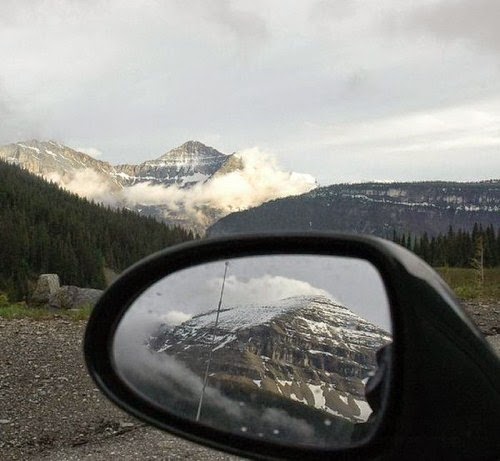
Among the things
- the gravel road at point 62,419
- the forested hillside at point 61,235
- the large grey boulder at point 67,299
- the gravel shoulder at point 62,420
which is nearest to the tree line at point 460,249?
the forested hillside at point 61,235

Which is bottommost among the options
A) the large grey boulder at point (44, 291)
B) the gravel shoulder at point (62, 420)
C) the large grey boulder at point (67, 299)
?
the large grey boulder at point (44, 291)

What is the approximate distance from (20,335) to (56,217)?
11334cm

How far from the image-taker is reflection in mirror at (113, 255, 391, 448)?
1.69 meters

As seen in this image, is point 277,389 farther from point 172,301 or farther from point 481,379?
point 481,379

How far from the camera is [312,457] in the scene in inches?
63.7

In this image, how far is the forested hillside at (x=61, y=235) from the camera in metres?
103

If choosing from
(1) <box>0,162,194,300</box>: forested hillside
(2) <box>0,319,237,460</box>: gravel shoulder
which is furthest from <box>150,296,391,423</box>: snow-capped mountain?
(1) <box>0,162,194,300</box>: forested hillside

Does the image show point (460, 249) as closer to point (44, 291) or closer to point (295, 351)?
point (44, 291)

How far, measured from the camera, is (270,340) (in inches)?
77.9

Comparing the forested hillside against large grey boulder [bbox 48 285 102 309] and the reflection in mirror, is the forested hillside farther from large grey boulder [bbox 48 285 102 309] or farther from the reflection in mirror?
the reflection in mirror

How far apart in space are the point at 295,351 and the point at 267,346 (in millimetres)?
126

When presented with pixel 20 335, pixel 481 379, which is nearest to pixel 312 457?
pixel 481 379

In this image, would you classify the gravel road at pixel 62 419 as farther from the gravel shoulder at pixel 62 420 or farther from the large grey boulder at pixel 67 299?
the large grey boulder at pixel 67 299

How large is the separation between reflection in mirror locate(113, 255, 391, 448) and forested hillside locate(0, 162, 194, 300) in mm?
86602
